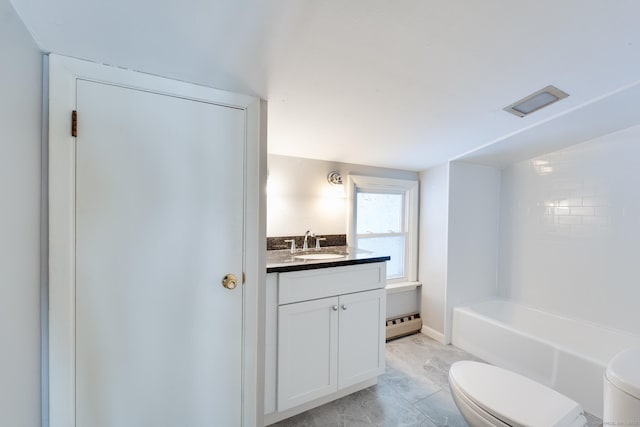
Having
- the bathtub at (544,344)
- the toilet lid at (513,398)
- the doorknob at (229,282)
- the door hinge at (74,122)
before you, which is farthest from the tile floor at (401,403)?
the door hinge at (74,122)

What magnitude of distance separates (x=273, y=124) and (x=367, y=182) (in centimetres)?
121

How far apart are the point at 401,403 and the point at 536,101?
6.97 ft

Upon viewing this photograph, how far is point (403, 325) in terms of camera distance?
273cm

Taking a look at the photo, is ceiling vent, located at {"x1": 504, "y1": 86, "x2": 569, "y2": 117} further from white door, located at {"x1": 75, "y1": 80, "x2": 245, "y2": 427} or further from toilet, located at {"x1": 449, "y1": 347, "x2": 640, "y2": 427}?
white door, located at {"x1": 75, "y1": 80, "x2": 245, "y2": 427}

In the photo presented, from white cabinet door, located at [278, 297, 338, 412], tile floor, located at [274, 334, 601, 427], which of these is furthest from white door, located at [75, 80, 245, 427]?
tile floor, located at [274, 334, 601, 427]

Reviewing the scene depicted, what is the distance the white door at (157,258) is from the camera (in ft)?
3.26

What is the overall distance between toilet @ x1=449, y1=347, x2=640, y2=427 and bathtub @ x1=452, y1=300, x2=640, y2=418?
0.92 metres

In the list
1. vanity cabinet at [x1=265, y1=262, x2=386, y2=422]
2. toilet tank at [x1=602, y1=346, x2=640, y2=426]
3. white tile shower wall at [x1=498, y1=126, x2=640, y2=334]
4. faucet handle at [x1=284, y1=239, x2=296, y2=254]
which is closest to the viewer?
toilet tank at [x1=602, y1=346, x2=640, y2=426]

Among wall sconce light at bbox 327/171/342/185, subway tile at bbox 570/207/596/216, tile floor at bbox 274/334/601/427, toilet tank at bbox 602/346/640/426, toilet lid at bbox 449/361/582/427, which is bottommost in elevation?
tile floor at bbox 274/334/601/427

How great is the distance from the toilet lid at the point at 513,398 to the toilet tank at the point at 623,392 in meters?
0.19

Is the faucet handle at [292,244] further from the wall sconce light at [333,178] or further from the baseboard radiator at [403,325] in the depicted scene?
the baseboard radiator at [403,325]

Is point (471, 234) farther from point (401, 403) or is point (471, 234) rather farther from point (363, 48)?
point (363, 48)

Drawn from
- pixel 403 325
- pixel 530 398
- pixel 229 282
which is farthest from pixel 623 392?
pixel 403 325

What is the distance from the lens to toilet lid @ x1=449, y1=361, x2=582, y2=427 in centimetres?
103
